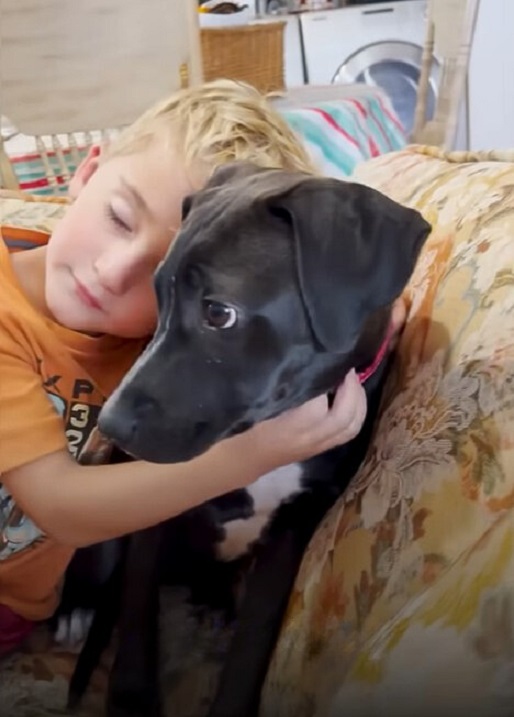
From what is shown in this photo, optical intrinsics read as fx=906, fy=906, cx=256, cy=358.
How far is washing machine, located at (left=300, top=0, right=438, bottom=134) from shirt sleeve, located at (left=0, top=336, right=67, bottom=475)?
3948 mm

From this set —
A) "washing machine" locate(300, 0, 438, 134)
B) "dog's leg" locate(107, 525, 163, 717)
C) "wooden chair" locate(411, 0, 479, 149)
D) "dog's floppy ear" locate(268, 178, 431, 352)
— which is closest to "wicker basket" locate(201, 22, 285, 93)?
"wooden chair" locate(411, 0, 479, 149)

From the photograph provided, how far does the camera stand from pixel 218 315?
0.79 meters

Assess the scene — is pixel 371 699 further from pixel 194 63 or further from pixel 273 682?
pixel 194 63

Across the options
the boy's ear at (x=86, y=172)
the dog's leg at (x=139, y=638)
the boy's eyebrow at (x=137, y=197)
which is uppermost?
the boy's eyebrow at (x=137, y=197)

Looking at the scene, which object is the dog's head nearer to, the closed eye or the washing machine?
the closed eye

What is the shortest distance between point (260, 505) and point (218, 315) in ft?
1.08

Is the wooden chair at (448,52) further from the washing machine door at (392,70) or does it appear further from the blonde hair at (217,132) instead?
the blonde hair at (217,132)

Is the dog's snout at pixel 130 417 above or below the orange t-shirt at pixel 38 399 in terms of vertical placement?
above

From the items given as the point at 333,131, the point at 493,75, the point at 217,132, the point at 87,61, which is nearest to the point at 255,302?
the point at 217,132

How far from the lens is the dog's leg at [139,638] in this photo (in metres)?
0.96

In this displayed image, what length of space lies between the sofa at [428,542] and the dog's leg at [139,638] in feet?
0.11

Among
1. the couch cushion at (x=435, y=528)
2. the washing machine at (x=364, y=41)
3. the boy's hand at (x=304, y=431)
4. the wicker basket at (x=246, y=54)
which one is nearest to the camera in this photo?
the couch cushion at (x=435, y=528)

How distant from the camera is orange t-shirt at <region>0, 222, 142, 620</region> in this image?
0.94 m

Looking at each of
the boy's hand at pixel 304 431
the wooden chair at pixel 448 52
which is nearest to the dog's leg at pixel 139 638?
the boy's hand at pixel 304 431
